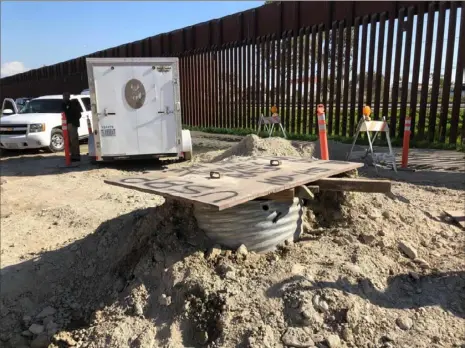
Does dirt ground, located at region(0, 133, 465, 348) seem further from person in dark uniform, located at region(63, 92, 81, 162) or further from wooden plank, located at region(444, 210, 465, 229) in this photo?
person in dark uniform, located at region(63, 92, 81, 162)

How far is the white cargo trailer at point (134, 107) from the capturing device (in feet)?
33.2

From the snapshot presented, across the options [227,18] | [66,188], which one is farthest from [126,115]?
[227,18]

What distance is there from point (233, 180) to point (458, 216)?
2993 mm

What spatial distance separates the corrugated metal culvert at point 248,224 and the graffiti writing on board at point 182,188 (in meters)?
0.21

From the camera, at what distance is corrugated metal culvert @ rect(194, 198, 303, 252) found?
3.98 metres

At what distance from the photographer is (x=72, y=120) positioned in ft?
38.7

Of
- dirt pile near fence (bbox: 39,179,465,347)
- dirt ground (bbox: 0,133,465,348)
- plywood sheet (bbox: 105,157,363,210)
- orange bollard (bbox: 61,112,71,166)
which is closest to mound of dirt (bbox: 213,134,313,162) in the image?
plywood sheet (bbox: 105,157,363,210)

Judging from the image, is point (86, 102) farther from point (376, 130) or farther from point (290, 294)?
point (290, 294)

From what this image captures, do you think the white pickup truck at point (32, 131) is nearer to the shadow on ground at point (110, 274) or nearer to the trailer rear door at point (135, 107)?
the trailer rear door at point (135, 107)

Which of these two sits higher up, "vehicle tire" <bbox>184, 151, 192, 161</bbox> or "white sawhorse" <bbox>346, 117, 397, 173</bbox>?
"white sawhorse" <bbox>346, 117, 397, 173</bbox>

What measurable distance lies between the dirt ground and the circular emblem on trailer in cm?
494

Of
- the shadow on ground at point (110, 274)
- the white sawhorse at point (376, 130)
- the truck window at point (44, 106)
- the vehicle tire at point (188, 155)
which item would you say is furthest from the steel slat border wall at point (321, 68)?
the shadow on ground at point (110, 274)

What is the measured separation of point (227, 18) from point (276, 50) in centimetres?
396

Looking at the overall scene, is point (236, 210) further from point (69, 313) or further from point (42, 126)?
point (42, 126)
